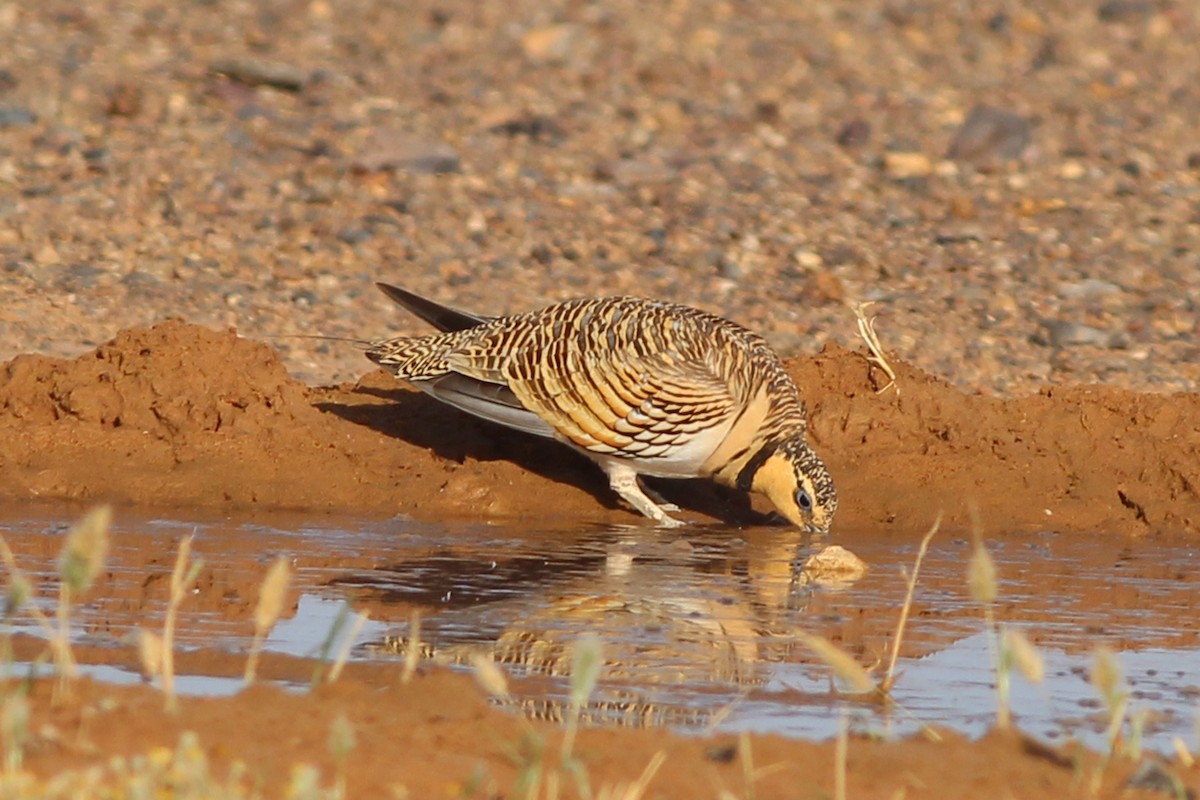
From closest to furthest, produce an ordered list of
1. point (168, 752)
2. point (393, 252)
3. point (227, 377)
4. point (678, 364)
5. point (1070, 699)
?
point (168, 752) → point (1070, 699) → point (678, 364) → point (227, 377) → point (393, 252)

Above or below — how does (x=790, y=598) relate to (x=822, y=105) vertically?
below

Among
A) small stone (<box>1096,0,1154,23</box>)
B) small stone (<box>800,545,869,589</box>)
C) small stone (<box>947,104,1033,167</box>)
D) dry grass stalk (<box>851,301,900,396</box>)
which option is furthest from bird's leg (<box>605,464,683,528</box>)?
small stone (<box>1096,0,1154,23</box>)

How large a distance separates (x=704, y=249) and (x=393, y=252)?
2.19 m

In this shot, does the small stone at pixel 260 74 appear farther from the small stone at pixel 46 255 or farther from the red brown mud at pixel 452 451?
the red brown mud at pixel 452 451

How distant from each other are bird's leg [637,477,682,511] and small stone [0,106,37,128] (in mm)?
7380

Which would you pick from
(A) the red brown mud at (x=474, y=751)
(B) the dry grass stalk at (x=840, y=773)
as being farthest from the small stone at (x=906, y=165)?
(B) the dry grass stalk at (x=840, y=773)

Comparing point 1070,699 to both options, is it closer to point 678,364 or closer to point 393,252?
point 678,364

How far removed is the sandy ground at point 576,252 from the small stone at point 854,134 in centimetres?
5

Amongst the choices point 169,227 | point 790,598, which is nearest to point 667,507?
point 790,598

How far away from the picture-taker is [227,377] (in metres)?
9.46

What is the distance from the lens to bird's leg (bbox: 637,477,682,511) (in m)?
9.32

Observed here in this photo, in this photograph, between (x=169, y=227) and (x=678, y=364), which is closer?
(x=678, y=364)

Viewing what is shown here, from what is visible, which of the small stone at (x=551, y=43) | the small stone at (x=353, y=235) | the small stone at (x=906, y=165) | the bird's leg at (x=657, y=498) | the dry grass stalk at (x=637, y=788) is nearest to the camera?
the dry grass stalk at (x=637, y=788)

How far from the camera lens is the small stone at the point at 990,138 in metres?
15.9
